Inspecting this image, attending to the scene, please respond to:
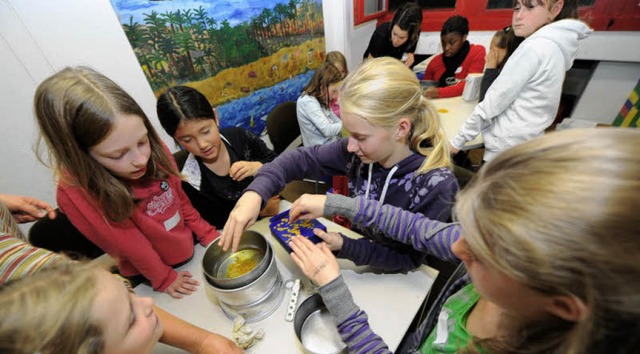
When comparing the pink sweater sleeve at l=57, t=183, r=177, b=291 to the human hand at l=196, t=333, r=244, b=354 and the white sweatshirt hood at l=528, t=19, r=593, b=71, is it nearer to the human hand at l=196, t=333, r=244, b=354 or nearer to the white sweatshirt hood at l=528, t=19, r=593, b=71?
the human hand at l=196, t=333, r=244, b=354

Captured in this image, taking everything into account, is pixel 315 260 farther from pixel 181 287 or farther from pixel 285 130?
pixel 285 130

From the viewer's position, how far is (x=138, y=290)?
0.91m

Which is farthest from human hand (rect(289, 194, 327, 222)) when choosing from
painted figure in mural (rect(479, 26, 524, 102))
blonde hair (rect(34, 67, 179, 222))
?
painted figure in mural (rect(479, 26, 524, 102))

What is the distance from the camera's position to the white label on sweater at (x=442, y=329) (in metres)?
0.66

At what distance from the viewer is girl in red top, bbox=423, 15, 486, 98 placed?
2365mm

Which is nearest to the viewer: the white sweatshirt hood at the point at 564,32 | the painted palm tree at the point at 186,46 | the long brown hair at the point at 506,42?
the white sweatshirt hood at the point at 564,32

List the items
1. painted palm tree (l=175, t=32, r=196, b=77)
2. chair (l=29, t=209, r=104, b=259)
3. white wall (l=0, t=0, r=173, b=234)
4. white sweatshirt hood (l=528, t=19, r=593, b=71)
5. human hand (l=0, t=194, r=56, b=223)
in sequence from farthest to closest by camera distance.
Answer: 1. painted palm tree (l=175, t=32, r=196, b=77)
2. white sweatshirt hood (l=528, t=19, r=593, b=71)
3. white wall (l=0, t=0, r=173, b=234)
4. chair (l=29, t=209, r=104, b=259)
5. human hand (l=0, t=194, r=56, b=223)

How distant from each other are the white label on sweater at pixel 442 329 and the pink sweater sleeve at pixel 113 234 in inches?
33.1

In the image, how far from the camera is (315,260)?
69cm

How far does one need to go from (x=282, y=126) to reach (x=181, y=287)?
1.43m

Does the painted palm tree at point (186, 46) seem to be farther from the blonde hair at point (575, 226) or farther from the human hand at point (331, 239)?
the blonde hair at point (575, 226)

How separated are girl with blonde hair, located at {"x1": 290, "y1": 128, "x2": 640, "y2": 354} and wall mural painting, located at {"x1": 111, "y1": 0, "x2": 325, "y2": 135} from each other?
1.83m

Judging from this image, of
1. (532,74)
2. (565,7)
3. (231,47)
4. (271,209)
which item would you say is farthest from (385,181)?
(231,47)

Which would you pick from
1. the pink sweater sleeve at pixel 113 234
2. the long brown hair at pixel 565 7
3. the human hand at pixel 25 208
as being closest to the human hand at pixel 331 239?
the pink sweater sleeve at pixel 113 234
